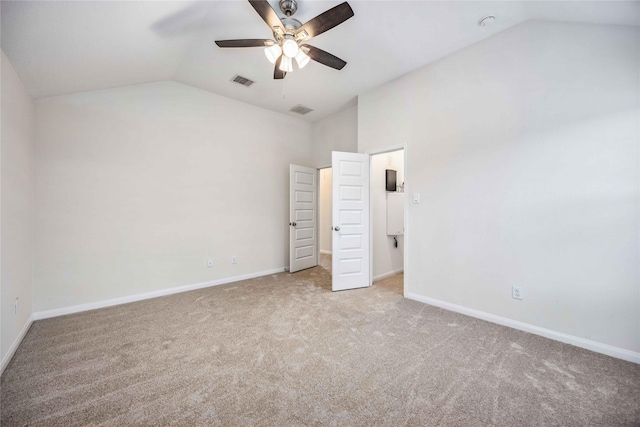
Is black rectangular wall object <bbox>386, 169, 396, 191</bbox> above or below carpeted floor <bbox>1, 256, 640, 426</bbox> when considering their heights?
above

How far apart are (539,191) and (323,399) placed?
2.66m

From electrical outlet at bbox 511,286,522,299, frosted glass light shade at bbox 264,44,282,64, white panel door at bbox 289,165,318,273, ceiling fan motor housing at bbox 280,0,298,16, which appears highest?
ceiling fan motor housing at bbox 280,0,298,16

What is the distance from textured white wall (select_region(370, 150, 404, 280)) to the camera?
425cm

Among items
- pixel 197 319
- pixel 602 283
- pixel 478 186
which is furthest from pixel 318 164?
pixel 602 283

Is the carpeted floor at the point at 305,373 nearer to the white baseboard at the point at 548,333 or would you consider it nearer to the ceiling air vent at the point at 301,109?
the white baseboard at the point at 548,333

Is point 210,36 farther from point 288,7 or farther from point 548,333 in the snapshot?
point 548,333

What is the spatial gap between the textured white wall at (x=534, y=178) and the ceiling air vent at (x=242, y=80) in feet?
7.39

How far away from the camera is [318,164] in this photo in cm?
532

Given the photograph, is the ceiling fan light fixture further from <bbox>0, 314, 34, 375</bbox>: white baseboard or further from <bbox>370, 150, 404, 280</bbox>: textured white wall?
<bbox>0, 314, 34, 375</bbox>: white baseboard

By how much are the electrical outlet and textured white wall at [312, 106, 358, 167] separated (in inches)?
119

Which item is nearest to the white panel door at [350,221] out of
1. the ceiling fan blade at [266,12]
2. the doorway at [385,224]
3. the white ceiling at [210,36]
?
the doorway at [385,224]

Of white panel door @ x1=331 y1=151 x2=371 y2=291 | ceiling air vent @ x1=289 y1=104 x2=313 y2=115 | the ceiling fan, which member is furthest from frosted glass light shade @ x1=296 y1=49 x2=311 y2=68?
ceiling air vent @ x1=289 y1=104 x2=313 y2=115

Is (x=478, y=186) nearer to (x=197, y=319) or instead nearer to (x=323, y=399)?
→ (x=323, y=399)

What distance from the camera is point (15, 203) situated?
229cm
